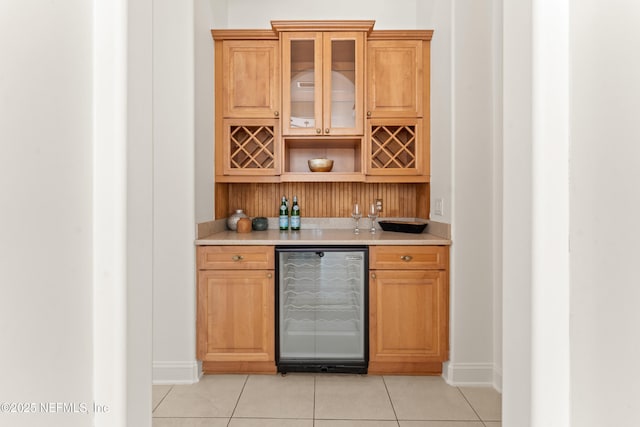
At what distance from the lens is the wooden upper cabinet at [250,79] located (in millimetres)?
2570

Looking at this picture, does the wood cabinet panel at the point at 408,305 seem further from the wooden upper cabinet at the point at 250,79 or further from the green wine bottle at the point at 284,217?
the wooden upper cabinet at the point at 250,79

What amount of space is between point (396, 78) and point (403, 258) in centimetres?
131

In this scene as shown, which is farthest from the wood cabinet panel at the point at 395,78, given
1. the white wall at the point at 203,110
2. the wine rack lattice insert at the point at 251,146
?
the white wall at the point at 203,110

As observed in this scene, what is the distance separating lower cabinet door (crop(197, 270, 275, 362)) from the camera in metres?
2.28

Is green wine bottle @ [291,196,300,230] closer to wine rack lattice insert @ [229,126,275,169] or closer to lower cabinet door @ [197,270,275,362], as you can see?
wine rack lattice insert @ [229,126,275,169]

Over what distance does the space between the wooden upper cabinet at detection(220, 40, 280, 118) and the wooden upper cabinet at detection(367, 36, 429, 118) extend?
2.27 ft

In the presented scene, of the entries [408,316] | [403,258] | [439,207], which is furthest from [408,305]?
[439,207]

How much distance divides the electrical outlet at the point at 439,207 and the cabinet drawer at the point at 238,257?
3.85 ft

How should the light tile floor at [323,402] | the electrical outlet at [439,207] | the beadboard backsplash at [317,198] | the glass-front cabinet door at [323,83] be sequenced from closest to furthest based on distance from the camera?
the light tile floor at [323,402]
the electrical outlet at [439,207]
the glass-front cabinet door at [323,83]
the beadboard backsplash at [317,198]
